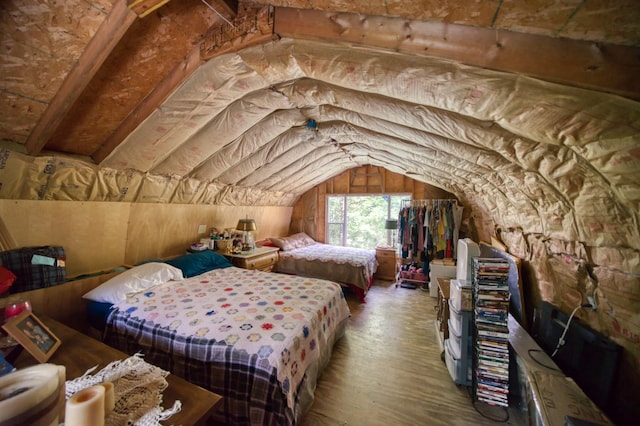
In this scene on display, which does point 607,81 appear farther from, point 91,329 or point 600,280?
point 91,329

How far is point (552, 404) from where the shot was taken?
1367mm

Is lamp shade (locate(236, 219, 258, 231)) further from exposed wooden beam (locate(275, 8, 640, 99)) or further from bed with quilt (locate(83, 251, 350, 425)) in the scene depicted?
exposed wooden beam (locate(275, 8, 640, 99))

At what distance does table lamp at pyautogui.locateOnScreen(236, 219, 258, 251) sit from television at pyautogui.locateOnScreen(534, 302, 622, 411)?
4.05 metres

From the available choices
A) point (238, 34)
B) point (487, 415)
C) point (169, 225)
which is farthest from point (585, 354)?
point (169, 225)

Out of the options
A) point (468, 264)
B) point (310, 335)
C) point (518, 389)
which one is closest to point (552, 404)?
point (518, 389)

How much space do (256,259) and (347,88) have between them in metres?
3.23

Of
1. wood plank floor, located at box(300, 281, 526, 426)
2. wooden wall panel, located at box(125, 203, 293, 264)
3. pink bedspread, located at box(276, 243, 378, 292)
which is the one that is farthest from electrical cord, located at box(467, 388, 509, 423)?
wooden wall panel, located at box(125, 203, 293, 264)

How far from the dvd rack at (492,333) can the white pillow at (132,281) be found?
10.6ft

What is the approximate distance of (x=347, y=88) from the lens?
199 centimetres

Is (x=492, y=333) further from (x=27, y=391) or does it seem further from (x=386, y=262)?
(x=386, y=262)

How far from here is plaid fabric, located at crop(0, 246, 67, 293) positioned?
75.2 inches

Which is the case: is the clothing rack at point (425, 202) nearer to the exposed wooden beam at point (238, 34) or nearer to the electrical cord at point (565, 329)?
the electrical cord at point (565, 329)

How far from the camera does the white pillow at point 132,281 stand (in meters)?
2.13

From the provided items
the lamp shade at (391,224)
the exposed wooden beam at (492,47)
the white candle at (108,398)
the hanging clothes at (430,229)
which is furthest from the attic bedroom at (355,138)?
the lamp shade at (391,224)
